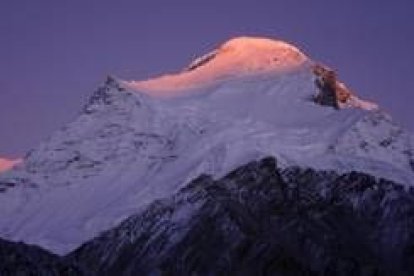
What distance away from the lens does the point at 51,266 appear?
19838 cm

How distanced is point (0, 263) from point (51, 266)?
5.87m

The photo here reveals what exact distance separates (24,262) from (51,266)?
3.00m

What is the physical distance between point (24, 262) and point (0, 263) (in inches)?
123

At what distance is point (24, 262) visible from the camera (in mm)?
198125

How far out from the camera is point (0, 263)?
199500mm
